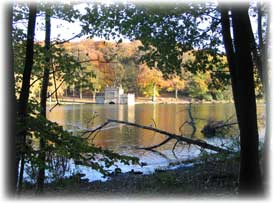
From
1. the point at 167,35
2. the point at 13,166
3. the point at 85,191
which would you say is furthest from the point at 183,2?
the point at 13,166

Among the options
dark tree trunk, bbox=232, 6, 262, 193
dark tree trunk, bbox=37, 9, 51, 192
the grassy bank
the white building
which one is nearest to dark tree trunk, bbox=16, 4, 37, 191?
dark tree trunk, bbox=37, 9, 51, 192

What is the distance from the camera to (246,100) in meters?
5.60

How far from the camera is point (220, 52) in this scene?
955 cm

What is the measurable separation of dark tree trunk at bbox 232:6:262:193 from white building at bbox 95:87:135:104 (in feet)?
196

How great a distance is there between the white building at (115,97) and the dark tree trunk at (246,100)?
59.8m

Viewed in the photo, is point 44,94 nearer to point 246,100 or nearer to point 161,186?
point 161,186

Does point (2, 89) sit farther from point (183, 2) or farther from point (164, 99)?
point (164, 99)

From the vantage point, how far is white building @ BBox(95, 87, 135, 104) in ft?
218

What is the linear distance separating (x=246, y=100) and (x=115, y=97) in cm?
6308

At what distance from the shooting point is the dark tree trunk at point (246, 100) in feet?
18.4

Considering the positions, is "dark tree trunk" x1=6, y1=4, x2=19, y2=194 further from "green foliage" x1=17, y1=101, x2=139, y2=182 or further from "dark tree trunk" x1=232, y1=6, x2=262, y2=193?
"dark tree trunk" x1=232, y1=6, x2=262, y2=193

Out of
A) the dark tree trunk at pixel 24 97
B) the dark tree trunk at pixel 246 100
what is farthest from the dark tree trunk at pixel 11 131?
the dark tree trunk at pixel 246 100

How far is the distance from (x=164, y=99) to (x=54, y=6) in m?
64.9

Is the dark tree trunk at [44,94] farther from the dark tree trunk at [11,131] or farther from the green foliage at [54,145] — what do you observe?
the dark tree trunk at [11,131]
